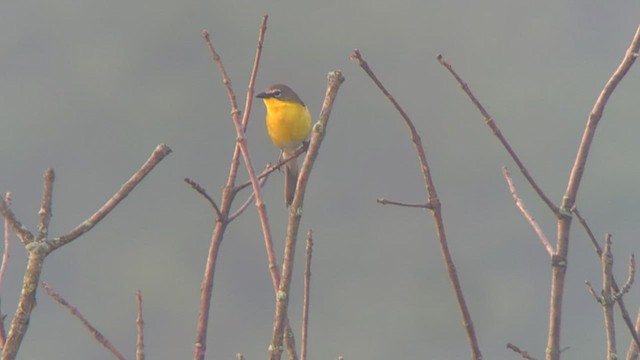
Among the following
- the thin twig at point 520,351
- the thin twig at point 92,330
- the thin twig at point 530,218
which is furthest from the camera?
the thin twig at point 530,218

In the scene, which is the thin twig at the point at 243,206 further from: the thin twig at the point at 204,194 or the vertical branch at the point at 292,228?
the vertical branch at the point at 292,228

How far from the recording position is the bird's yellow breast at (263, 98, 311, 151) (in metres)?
7.90

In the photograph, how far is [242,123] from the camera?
2885 millimetres

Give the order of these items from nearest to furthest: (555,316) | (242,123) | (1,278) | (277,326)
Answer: (277,326)
(555,316)
(1,278)
(242,123)

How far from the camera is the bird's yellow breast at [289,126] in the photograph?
7902mm

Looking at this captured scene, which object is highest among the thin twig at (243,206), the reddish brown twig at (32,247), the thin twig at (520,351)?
the thin twig at (243,206)

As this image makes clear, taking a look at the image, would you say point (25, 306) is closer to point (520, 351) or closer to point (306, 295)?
point (306, 295)

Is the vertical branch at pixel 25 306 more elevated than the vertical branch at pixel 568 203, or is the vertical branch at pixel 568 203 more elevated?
the vertical branch at pixel 568 203

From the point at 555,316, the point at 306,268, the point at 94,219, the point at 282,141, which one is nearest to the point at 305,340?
the point at 306,268

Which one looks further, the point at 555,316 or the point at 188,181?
the point at 188,181

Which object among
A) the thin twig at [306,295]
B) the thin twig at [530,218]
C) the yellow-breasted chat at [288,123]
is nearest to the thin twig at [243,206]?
the thin twig at [306,295]

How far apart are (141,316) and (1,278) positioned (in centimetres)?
37

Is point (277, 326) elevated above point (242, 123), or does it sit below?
below

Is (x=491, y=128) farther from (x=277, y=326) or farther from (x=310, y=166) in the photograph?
(x=277, y=326)
